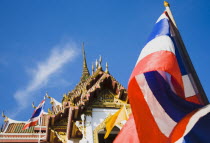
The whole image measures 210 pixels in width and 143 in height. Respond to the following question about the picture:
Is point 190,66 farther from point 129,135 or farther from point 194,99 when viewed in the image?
point 129,135

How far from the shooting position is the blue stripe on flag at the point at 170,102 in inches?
244

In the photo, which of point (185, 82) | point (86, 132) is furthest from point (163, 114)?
point (86, 132)

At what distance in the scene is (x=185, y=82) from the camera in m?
7.38

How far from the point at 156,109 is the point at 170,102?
379mm

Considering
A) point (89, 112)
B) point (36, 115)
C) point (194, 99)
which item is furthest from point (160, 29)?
point (36, 115)

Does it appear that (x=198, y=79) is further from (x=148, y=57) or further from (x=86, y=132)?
(x=86, y=132)

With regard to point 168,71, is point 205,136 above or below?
below

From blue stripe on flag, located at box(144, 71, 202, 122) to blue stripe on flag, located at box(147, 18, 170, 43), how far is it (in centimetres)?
139

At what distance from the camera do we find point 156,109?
616 cm

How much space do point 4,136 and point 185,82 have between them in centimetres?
1146

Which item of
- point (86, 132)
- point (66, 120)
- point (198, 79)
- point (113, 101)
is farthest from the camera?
point (113, 101)

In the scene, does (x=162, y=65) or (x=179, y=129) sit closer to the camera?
(x=162, y=65)

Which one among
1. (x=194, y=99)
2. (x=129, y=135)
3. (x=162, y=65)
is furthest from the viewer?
(x=129, y=135)

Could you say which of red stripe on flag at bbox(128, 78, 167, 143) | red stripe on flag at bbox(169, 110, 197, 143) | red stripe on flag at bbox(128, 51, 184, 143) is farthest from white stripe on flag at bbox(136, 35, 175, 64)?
red stripe on flag at bbox(169, 110, 197, 143)
